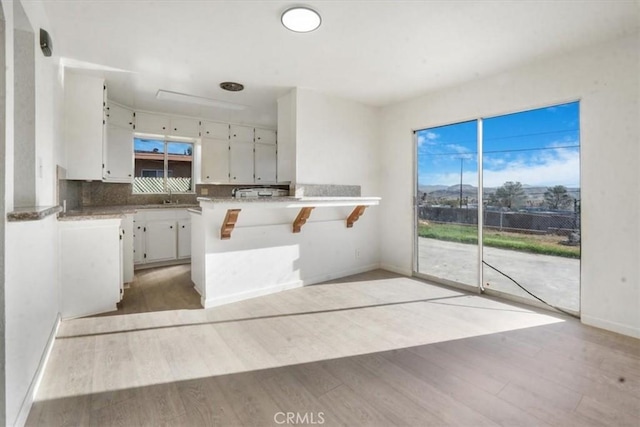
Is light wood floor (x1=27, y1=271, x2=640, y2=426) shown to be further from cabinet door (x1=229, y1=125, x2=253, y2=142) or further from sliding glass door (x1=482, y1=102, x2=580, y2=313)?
cabinet door (x1=229, y1=125, x2=253, y2=142)

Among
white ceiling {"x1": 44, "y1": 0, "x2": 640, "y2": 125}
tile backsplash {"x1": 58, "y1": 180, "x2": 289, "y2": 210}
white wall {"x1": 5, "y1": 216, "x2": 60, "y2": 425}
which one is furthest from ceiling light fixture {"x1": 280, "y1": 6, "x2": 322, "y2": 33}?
tile backsplash {"x1": 58, "y1": 180, "x2": 289, "y2": 210}

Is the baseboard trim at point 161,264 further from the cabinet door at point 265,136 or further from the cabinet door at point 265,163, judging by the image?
the cabinet door at point 265,136

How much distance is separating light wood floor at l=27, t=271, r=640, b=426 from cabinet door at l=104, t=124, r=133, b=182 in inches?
97.6

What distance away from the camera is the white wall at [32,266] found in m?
1.37

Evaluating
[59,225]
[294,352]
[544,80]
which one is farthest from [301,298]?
[544,80]

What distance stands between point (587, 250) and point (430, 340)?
1726 millimetres

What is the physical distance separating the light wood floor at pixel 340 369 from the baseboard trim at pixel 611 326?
9 cm

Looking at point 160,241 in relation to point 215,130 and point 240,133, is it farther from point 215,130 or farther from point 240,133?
point 240,133

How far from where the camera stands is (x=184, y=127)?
200 inches

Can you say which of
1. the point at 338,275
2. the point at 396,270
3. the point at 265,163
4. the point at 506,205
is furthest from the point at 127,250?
the point at 506,205

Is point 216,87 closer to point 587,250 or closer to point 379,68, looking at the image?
point 379,68

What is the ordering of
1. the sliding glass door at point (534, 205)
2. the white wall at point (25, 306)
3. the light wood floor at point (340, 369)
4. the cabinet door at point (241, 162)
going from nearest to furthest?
1. the white wall at point (25, 306)
2. the light wood floor at point (340, 369)
3. the sliding glass door at point (534, 205)
4. the cabinet door at point (241, 162)

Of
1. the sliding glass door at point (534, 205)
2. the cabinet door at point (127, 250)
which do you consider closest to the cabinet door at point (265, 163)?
the cabinet door at point (127, 250)

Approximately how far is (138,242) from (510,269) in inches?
198
